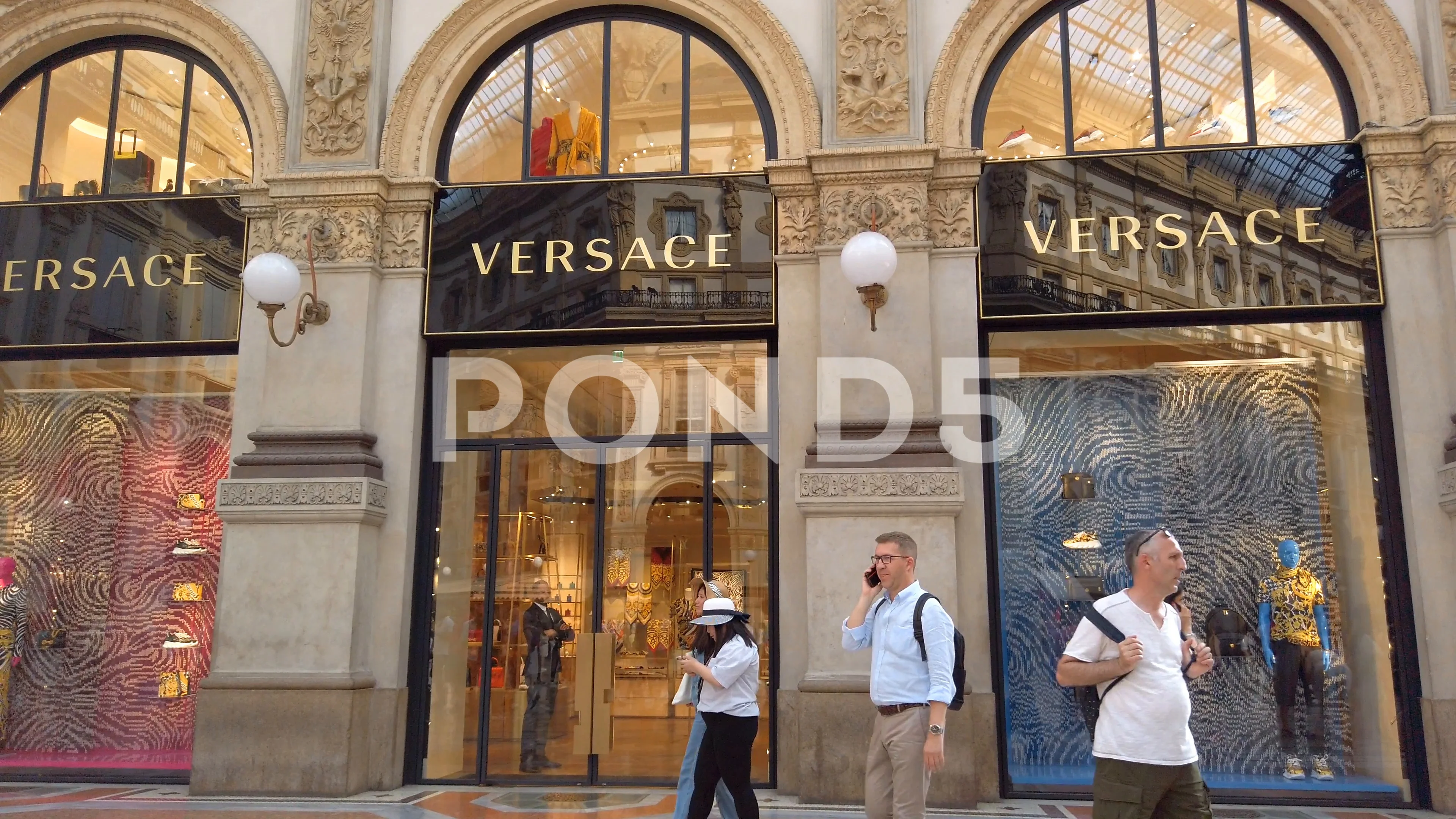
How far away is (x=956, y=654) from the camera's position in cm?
571

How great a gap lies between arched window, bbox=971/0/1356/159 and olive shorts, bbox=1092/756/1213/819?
6.75 metres

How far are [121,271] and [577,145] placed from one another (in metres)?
4.43

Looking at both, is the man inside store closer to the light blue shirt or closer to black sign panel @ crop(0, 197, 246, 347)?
black sign panel @ crop(0, 197, 246, 347)

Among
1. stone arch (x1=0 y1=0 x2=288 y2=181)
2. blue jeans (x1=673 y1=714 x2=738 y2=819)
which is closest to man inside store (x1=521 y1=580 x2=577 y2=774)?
blue jeans (x1=673 y1=714 x2=738 y2=819)

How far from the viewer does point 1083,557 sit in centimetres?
972

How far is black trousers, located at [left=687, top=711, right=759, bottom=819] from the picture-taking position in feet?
21.1

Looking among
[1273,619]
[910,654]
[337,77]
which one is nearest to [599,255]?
[337,77]

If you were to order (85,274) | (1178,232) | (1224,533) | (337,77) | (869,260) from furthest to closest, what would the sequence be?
(85,274), (337,77), (1178,232), (1224,533), (869,260)

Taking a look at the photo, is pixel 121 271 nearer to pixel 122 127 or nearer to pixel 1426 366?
pixel 122 127

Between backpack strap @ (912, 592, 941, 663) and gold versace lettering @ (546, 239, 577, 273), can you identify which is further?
gold versace lettering @ (546, 239, 577, 273)

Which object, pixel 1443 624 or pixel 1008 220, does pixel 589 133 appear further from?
pixel 1443 624

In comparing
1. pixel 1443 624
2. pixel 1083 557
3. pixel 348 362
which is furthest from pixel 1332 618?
pixel 348 362

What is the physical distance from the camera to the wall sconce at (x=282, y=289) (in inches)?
371

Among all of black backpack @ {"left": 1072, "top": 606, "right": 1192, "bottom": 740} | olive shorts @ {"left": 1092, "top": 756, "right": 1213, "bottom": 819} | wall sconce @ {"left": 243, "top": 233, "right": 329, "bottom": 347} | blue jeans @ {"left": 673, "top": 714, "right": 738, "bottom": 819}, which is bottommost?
blue jeans @ {"left": 673, "top": 714, "right": 738, "bottom": 819}
